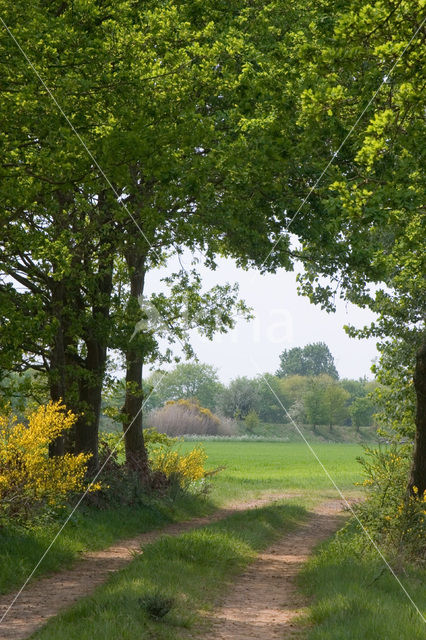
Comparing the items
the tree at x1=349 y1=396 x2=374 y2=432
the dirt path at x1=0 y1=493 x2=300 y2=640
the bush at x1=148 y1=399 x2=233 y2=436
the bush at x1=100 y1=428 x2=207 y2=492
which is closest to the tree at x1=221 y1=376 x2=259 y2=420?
the bush at x1=148 y1=399 x2=233 y2=436

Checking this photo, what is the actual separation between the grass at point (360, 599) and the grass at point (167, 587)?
1.27m

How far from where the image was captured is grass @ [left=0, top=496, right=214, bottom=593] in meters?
10.2

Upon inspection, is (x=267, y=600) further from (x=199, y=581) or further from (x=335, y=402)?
(x=335, y=402)

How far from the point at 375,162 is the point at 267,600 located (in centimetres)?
637

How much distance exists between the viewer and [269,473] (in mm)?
34156

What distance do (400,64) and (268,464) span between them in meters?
34.4

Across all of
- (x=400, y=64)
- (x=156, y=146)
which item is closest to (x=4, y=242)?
(x=156, y=146)

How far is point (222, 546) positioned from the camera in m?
12.0

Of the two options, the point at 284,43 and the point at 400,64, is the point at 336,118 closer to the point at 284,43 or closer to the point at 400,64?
the point at 400,64

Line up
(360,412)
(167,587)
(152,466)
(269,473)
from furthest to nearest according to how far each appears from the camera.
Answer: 1. (269,473)
2. (360,412)
3. (152,466)
4. (167,587)

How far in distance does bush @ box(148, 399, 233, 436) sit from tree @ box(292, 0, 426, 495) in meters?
6.99

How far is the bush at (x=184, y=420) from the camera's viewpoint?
2280cm

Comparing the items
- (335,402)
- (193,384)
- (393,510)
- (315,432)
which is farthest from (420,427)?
(315,432)

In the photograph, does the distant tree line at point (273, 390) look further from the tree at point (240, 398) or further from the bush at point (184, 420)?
the bush at point (184, 420)
